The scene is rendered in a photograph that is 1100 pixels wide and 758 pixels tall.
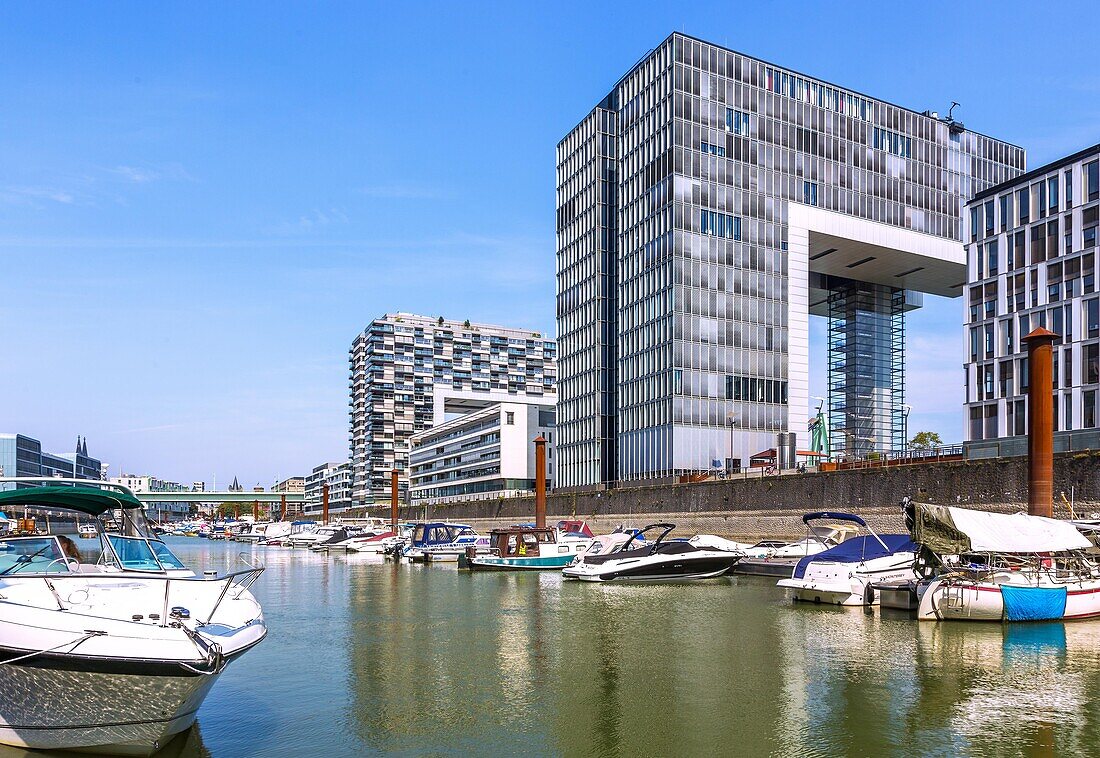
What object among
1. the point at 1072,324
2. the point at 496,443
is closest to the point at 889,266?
the point at 1072,324

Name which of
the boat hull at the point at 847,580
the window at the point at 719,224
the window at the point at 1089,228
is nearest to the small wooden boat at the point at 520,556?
the boat hull at the point at 847,580

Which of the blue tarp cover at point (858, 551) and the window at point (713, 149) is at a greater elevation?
the window at point (713, 149)

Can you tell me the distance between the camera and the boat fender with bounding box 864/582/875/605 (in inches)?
1229

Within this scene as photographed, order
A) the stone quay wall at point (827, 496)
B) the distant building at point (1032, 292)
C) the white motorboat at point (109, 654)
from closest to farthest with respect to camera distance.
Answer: the white motorboat at point (109, 654), the stone quay wall at point (827, 496), the distant building at point (1032, 292)

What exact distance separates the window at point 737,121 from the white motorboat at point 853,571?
69.4m

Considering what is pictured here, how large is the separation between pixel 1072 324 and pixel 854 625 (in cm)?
5268

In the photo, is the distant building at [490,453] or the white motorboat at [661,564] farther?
Result: the distant building at [490,453]


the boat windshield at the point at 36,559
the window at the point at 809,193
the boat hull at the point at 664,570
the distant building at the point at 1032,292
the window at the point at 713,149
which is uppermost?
the window at the point at 713,149

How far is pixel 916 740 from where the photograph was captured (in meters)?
14.7

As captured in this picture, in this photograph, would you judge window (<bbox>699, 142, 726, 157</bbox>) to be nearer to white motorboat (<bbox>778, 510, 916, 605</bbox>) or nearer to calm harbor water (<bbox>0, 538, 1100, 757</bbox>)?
white motorboat (<bbox>778, 510, 916, 605</bbox>)

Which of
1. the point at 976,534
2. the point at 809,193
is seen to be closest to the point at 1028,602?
the point at 976,534

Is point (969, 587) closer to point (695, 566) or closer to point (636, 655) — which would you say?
point (636, 655)

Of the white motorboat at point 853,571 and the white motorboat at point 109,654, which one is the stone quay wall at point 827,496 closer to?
the white motorboat at point 853,571

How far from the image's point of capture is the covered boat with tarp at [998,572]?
2681 cm
